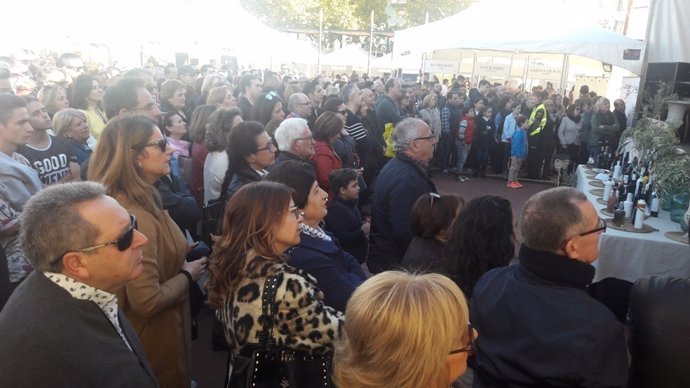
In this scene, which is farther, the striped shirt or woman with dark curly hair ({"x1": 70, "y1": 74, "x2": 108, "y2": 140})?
the striped shirt

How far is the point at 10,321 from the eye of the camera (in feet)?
4.79

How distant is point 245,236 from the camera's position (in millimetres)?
2023

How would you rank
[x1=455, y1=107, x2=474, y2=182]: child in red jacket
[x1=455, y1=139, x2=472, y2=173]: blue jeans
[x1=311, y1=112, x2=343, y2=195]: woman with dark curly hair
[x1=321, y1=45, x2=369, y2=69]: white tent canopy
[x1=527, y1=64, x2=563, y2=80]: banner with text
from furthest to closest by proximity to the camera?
[x1=321, y1=45, x2=369, y2=69]: white tent canopy, [x1=527, y1=64, x2=563, y2=80]: banner with text, [x1=455, y1=139, x2=472, y2=173]: blue jeans, [x1=455, y1=107, x2=474, y2=182]: child in red jacket, [x1=311, y1=112, x2=343, y2=195]: woman with dark curly hair

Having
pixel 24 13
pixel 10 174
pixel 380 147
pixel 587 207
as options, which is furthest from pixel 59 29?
pixel 587 207

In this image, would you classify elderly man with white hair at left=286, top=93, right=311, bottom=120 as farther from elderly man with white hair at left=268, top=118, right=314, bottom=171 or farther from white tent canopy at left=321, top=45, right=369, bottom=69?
white tent canopy at left=321, top=45, right=369, bottom=69

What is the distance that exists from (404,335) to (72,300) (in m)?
1.03

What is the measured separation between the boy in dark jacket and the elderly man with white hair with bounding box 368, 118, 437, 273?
0.45 ft

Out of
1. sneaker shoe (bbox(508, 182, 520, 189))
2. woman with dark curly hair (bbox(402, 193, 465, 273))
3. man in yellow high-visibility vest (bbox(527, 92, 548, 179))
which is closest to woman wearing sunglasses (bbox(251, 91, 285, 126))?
woman with dark curly hair (bbox(402, 193, 465, 273))

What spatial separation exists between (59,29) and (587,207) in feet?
33.2

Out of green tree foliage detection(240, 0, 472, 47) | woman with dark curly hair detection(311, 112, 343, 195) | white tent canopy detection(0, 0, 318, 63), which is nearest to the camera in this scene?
woman with dark curly hair detection(311, 112, 343, 195)

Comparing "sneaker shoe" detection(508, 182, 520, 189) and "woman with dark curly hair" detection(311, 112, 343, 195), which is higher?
"woman with dark curly hair" detection(311, 112, 343, 195)

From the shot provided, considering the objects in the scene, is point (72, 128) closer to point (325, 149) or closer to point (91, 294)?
point (325, 149)

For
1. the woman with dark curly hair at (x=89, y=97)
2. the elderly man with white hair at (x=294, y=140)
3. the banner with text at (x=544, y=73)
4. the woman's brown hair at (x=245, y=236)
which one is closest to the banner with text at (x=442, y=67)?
the banner with text at (x=544, y=73)

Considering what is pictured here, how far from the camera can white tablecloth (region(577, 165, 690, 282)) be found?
13.0 feet
